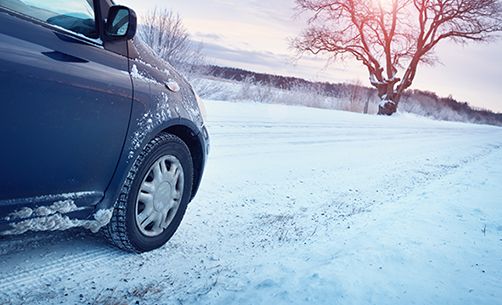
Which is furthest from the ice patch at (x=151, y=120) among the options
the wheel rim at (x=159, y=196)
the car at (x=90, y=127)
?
the wheel rim at (x=159, y=196)

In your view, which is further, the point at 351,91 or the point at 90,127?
the point at 351,91

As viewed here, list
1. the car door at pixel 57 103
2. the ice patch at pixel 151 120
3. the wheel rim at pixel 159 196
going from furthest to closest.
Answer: the wheel rim at pixel 159 196, the ice patch at pixel 151 120, the car door at pixel 57 103

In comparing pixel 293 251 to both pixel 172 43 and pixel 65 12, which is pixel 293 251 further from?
pixel 172 43

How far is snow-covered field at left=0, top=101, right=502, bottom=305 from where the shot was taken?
92.1 inches

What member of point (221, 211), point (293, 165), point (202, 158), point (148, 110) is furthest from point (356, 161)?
point (148, 110)

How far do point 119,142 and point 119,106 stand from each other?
0.22 metres

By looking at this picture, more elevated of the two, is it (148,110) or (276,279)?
(148,110)

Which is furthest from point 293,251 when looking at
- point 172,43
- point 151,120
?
point 172,43

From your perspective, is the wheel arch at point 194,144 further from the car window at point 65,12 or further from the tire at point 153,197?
the car window at point 65,12

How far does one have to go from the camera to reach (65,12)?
2.24 meters

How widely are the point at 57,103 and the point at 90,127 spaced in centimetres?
26

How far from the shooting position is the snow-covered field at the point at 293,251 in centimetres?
234

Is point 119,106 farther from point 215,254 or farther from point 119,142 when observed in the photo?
point 215,254

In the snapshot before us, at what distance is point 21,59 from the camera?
1761 mm
